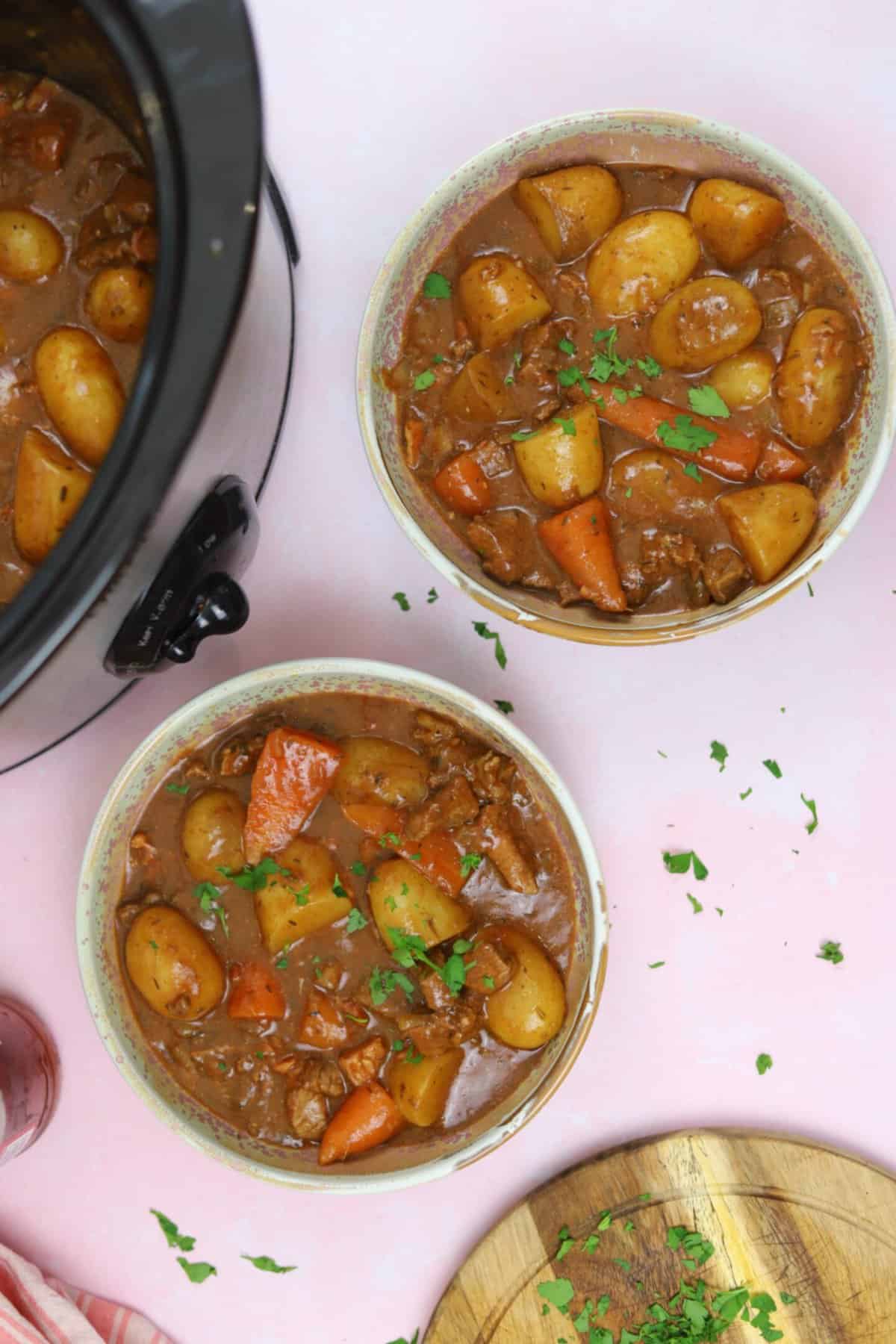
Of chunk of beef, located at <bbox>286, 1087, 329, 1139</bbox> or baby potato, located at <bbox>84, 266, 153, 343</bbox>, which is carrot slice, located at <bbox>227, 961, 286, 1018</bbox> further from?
baby potato, located at <bbox>84, 266, 153, 343</bbox>

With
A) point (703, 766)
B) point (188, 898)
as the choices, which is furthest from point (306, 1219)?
point (703, 766)

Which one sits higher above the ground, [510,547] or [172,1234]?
[510,547]

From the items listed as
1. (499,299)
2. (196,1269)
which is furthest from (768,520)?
(196,1269)

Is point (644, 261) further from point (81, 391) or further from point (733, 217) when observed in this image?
point (81, 391)

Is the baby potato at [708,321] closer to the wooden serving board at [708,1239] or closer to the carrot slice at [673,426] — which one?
the carrot slice at [673,426]

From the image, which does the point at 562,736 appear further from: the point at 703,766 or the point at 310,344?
the point at 310,344
